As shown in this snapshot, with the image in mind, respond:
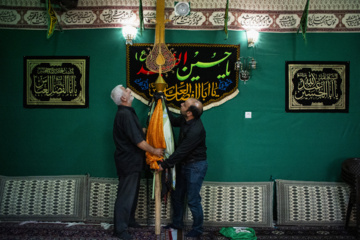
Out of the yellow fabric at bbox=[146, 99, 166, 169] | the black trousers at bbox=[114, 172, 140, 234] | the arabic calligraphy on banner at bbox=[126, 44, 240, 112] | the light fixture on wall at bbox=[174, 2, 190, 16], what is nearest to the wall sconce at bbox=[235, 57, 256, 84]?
the arabic calligraphy on banner at bbox=[126, 44, 240, 112]

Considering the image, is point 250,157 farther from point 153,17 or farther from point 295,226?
point 153,17

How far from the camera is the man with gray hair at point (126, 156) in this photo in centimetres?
271

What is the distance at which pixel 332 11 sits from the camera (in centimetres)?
334

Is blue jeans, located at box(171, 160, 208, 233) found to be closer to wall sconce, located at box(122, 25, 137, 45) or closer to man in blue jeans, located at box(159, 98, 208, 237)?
man in blue jeans, located at box(159, 98, 208, 237)

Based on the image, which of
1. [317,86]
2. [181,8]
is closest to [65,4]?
[181,8]

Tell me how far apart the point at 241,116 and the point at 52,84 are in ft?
7.64

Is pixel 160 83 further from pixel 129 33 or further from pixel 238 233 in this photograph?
pixel 238 233

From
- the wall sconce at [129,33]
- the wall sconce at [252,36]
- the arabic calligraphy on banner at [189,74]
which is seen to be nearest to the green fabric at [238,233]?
the arabic calligraphy on banner at [189,74]

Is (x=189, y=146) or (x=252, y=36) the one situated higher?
(x=252, y=36)

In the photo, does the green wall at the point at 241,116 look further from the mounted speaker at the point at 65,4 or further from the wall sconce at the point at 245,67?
the mounted speaker at the point at 65,4

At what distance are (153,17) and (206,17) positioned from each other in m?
0.64

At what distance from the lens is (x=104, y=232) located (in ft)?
9.61

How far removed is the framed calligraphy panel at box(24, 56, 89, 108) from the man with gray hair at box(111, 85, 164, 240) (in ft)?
2.71

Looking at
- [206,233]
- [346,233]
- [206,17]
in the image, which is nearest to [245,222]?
[206,233]
